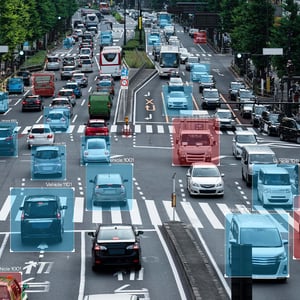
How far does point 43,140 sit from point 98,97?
17.6 m

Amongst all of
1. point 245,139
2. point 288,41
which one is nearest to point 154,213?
point 245,139

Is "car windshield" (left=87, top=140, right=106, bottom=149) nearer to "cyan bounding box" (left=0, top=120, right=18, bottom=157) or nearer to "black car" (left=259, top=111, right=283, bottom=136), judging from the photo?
"cyan bounding box" (left=0, top=120, right=18, bottom=157)

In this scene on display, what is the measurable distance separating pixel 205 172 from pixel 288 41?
161ft

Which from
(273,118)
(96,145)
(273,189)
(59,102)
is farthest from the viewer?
(59,102)

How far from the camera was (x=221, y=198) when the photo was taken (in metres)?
52.5

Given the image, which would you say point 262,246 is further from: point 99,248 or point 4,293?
point 4,293

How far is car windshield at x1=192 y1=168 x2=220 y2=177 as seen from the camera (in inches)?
2088

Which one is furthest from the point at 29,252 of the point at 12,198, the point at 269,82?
the point at 269,82

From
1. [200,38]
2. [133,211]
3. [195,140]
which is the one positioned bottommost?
[200,38]

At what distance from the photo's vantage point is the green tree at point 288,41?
99.4 m

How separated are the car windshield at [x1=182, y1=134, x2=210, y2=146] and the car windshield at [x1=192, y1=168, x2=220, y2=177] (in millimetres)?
8649

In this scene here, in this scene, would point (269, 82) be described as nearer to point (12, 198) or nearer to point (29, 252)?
point (12, 198)

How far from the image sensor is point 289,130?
7494 cm

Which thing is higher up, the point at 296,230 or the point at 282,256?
the point at 282,256
